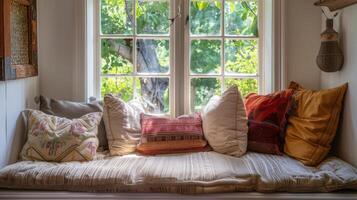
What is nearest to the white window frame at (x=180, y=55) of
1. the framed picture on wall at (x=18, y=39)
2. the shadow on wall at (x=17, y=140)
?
the framed picture on wall at (x=18, y=39)

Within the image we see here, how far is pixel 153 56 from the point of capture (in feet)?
9.96

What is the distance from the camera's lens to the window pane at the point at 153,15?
3018 millimetres

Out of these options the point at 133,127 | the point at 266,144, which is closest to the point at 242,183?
the point at 266,144

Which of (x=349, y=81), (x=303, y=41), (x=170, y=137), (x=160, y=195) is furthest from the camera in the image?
(x=303, y=41)

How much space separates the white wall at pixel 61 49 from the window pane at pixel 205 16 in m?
0.78

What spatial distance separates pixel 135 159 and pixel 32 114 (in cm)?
70

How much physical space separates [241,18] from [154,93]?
32.6 inches

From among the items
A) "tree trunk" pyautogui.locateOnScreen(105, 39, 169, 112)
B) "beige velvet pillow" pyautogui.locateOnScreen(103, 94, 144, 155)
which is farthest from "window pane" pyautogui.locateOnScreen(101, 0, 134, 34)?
"beige velvet pillow" pyautogui.locateOnScreen(103, 94, 144, 155)

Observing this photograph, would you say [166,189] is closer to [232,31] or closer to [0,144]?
[0,144]

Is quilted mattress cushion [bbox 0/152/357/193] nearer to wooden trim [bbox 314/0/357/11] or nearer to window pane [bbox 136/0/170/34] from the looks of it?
wooden trim [bbox 314/0/357/11]

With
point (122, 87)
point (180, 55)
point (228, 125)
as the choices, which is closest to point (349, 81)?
point (228, 125)

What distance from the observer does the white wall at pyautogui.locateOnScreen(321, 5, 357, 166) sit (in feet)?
7.63

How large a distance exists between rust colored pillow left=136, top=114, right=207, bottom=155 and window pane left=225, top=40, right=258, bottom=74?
0.59 metres

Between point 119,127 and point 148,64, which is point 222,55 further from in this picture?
point 119,127
